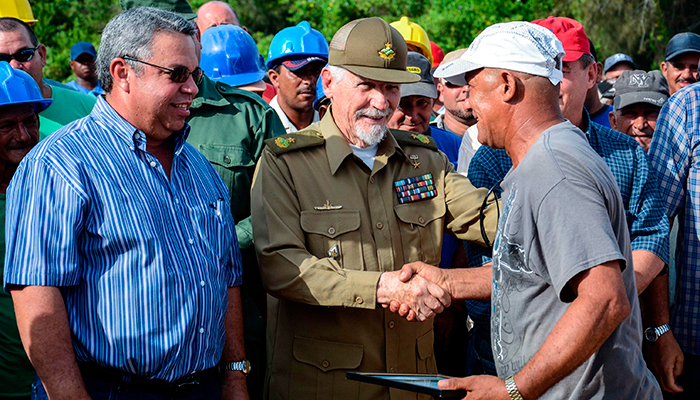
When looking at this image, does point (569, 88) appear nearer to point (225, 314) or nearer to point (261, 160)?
point (261, 160)

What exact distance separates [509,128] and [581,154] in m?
0.35

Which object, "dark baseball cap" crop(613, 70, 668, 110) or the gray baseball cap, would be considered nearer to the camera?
the gray baseball cap

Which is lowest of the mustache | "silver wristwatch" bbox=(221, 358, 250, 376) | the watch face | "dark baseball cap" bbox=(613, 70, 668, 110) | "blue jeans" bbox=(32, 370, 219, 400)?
the watch face

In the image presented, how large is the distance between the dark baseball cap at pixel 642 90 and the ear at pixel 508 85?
3.48 m

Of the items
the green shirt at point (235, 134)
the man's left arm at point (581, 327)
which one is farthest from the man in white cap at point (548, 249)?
the green shirt at point (235, 134)

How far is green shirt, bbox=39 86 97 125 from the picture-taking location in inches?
163

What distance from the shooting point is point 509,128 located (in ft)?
8.33

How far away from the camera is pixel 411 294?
119 inches

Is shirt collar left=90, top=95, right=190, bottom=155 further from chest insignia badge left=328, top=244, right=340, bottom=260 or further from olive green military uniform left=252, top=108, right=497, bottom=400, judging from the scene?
chest insignia badge left=328, top=244, right=340, bottom=260

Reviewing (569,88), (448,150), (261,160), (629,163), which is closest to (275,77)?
(448,150)

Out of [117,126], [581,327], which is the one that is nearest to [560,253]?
[581,327]

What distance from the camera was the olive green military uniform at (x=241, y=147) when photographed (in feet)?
12.3

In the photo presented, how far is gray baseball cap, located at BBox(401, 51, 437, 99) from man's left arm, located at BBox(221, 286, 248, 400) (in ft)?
7.08

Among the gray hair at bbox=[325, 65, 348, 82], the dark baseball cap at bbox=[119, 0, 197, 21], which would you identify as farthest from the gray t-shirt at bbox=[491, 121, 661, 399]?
the dark baseball cap at bbox=[119, 0, 197, 21]
